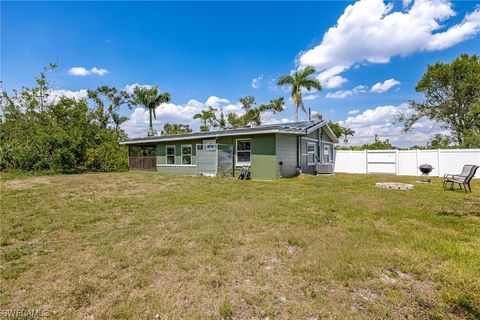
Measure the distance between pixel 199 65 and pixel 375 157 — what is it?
572 inches

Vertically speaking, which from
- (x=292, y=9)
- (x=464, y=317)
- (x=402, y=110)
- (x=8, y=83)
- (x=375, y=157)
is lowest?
(x=464, y=317)

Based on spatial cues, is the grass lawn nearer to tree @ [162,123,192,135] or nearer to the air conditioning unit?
the air conditioning unit

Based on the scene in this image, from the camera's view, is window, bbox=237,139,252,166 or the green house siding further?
window, bbox=237,139,252,166

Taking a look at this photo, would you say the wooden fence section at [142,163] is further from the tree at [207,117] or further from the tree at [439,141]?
the tree at [439,141]

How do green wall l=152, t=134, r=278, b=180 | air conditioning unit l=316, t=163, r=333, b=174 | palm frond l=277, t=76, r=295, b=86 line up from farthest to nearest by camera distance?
palm frond l=277, t=76, r=295, b=86 < air conditioning unit l=316, t=163, r=333, b=174 < green wall l=152, t=134, r=278, b=180

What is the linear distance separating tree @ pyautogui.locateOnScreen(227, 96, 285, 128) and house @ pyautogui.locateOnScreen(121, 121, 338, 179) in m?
10.7

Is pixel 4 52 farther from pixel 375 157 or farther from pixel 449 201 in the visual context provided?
pixel 375 157

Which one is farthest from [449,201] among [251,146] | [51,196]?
[51,196]

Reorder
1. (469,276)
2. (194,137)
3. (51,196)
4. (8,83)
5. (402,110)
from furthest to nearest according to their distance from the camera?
1. (402,110)
2. (8,83)
3. (194,137)
4. (51,196)
5. (469,276)

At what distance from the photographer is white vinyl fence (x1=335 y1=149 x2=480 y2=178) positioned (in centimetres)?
1445

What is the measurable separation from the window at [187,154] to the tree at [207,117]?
16.1 meters

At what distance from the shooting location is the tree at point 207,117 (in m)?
32.0

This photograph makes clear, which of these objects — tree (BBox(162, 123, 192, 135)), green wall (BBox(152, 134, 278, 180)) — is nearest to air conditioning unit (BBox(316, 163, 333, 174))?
green wall (BBox(152, 134, 278, 180))

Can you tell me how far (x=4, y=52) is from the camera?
10430 millimetres
